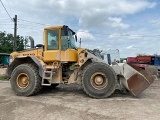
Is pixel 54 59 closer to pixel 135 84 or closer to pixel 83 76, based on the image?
pixel 83 76

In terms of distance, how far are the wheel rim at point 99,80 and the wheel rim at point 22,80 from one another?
7.93 ft

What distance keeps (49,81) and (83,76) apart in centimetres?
125

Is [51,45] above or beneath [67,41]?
beneath

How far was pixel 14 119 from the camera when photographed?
572cm

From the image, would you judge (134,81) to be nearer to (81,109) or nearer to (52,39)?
(81,109)

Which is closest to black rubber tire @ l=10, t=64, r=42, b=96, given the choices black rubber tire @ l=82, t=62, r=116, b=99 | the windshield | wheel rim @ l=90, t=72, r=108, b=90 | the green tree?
the windshield

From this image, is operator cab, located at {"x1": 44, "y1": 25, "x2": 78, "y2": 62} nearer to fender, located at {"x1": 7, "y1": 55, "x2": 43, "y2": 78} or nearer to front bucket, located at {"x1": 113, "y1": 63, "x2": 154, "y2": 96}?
fender, located at {"x1": 7, "y1": 55, "x2": 43, "y2": 78}

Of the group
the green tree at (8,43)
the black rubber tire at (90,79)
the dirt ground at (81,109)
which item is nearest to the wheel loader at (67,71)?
the black rubber tire at (90,79)

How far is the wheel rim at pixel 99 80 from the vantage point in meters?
8.09

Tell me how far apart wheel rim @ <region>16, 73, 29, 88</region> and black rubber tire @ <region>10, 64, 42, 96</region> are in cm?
8

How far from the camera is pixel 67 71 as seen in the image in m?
8.98

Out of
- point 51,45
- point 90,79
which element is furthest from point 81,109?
point 51,45

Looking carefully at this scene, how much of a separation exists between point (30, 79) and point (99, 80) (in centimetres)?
245

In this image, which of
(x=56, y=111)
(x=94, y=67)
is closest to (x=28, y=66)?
(x=94, y=67)
